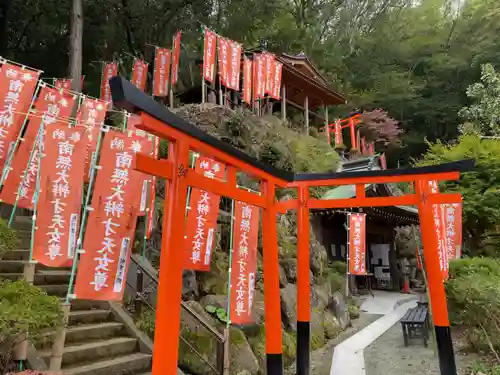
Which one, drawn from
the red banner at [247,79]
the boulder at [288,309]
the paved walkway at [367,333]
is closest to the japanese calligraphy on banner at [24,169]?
the boulder at [288,309]

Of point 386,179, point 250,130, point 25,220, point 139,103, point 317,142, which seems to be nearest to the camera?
point 139,103

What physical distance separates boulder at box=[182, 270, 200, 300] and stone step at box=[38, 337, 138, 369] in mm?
1634

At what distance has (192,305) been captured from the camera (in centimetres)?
703

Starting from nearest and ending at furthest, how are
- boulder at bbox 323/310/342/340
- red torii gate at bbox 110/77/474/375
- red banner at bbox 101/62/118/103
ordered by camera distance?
red torii gate at bbox 110/77/474/375 → boulder at bbox 323/310/342/340 → red banner at bbox 101/62/118/103

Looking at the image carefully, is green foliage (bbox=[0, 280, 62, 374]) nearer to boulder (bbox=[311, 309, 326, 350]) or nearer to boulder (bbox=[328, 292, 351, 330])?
boulder (bbox=[311, 309, 326, 350])

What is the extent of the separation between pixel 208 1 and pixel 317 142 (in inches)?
443

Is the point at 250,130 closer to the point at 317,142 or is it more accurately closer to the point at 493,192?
the point at 317,142

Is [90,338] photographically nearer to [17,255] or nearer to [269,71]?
[17,255]

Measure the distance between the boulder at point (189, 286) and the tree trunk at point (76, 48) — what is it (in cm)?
810

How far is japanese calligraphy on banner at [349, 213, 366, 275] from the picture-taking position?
11.3 metres

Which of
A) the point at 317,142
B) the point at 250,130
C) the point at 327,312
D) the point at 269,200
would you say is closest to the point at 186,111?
the point at 250,130

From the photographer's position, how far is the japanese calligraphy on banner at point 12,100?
285 inches

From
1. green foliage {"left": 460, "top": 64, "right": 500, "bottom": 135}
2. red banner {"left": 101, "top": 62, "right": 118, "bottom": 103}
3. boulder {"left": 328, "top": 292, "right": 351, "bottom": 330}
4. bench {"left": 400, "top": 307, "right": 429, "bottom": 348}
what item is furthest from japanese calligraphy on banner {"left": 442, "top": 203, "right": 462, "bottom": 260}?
red banner {"left": 101, "top": 62, "right": 118, "bottom": 103}

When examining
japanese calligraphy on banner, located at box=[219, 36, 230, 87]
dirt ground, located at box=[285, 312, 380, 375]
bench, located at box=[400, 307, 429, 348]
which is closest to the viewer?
dirt ground, located at box=[285, 312, 380, 375]
